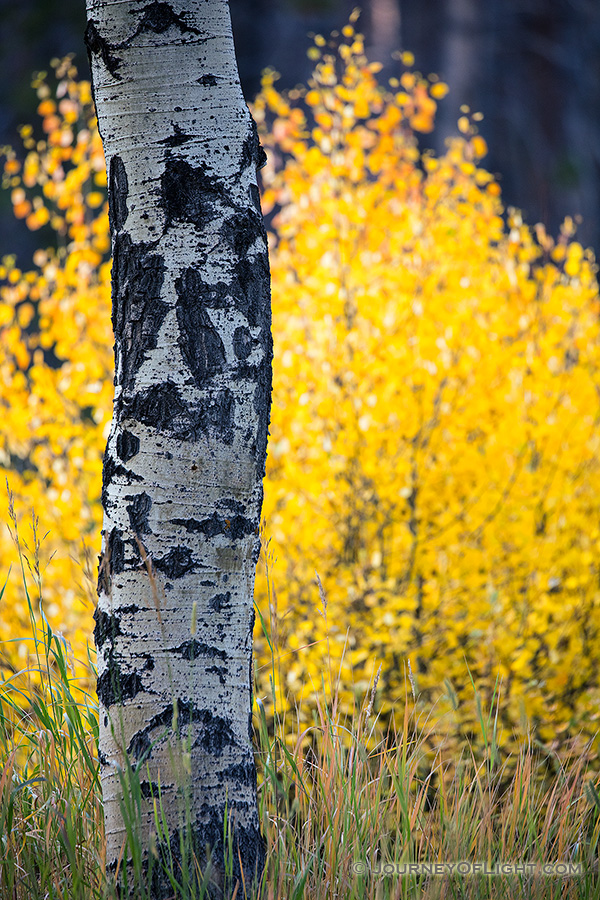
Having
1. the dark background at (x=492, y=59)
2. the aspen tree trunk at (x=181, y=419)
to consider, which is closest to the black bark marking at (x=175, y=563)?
the aspen tree trunk at (x=181, y=419)

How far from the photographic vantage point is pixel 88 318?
3.81 metres

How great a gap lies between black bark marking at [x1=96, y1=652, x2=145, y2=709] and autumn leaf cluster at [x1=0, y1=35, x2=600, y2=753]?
1775mm

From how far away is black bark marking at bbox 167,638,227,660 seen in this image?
141 centimetres

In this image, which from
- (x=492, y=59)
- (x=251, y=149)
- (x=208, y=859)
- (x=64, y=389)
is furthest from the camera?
(x=492, y=59)

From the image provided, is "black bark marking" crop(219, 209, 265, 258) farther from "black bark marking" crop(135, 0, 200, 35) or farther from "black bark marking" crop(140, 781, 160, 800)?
"black bark marking" crop(140, 781, 160, 800)

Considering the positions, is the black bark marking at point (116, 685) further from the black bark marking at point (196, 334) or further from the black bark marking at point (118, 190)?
the black bark marking at point (118, 190)

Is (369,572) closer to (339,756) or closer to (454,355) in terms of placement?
(454,355)

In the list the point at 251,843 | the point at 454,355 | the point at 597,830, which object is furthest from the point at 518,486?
the point at 251,843

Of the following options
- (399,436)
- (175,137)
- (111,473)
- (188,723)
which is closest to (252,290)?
(175,137)

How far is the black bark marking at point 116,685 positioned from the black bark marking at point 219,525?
28cm

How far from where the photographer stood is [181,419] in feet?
4.79

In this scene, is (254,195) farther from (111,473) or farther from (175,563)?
(175,563)

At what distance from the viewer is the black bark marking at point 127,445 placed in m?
1.47

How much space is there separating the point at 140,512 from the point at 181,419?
19 cm
